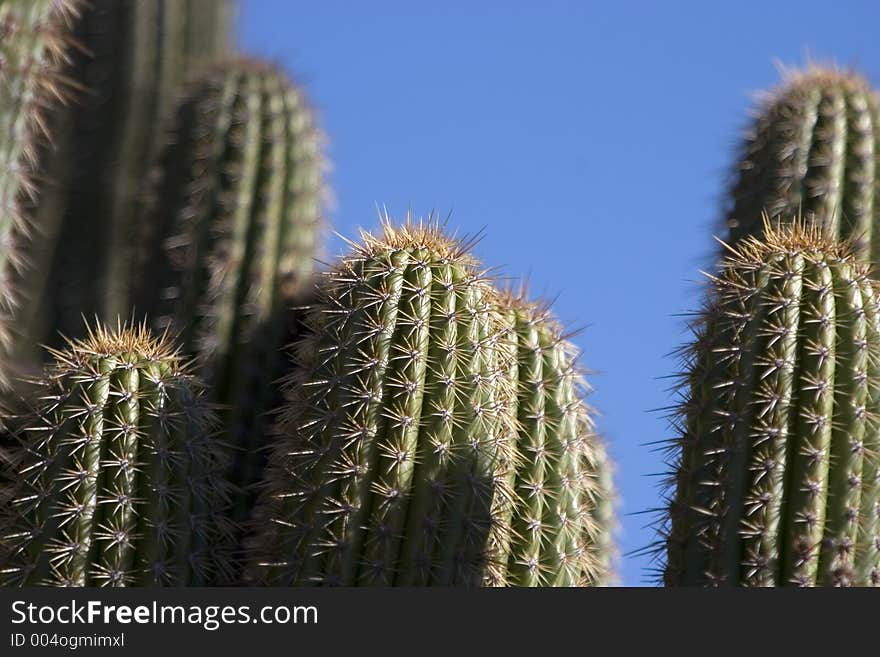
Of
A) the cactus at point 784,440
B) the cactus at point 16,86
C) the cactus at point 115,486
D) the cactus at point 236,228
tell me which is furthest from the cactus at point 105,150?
the cactus at point 784,440

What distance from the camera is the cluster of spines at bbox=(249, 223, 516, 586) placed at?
4.50m

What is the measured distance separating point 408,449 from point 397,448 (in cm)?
3

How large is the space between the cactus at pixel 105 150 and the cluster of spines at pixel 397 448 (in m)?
3.08

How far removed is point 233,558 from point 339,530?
0.51 m

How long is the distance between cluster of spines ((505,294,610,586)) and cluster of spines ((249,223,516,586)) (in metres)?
0.13

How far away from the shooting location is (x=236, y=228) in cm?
676

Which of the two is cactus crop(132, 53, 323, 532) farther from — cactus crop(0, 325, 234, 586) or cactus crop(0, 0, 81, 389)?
cactus crop(0, 325, 234, 586)

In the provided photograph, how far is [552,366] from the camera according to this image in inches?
Answer: 201

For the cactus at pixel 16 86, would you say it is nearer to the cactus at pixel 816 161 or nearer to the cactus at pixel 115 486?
the cactus at pixel 115 486

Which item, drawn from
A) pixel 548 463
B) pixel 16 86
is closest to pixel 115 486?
pixel 548 463

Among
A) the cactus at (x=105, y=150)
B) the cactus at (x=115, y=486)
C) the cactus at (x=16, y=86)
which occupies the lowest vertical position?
the cactus at (x=115, y=486)

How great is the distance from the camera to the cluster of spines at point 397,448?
4.50m

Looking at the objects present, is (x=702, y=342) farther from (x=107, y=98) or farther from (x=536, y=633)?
(x=107, y=98)

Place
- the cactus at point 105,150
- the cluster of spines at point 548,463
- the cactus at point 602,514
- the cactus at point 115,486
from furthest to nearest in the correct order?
the cactus at point 105,150
the cactus at point 602,514
the cluster of spines at point 548,463
the cactus at point 115,486
